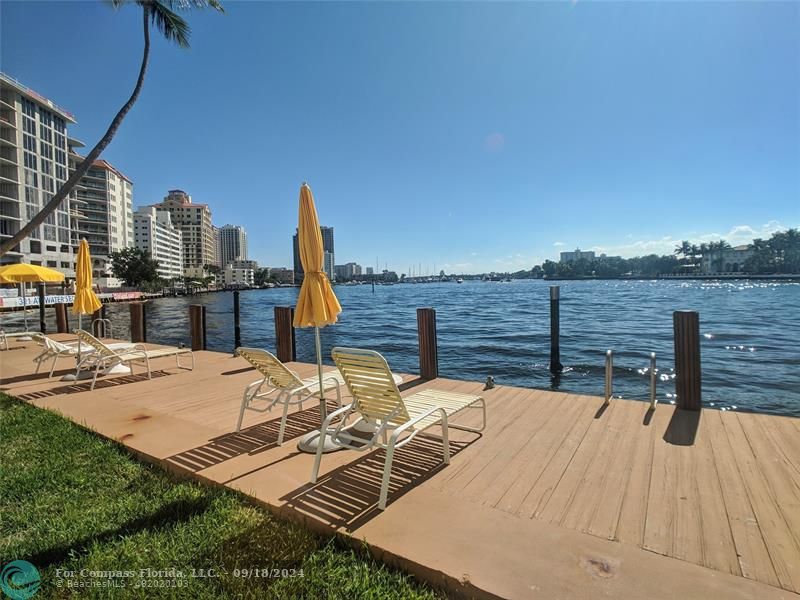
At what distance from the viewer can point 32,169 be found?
6638cm

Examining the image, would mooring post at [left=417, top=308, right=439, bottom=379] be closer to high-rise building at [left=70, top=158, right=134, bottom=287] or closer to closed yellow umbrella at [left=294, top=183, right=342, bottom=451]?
closed yellow umbrella at [left=294, top=183, right=342, bottom=451]

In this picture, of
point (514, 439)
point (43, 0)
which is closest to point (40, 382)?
point (514, 439)

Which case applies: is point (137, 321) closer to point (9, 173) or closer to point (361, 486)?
point (361, 486)

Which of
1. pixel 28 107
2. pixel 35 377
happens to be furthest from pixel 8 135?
pixel 35 377

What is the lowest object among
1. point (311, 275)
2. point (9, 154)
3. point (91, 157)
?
point (311, 275)

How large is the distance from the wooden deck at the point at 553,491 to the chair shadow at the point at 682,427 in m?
0.02

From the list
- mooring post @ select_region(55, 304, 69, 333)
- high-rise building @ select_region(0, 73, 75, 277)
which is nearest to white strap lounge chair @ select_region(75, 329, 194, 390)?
mooring post @ select_region(55, 304, 69, 333)

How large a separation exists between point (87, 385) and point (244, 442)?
4.81 m

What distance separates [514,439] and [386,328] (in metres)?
23.0

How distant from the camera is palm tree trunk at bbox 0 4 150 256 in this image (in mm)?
8289

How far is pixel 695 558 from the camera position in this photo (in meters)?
2.31

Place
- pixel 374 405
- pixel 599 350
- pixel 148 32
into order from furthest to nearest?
1. pixel 599 350
2. pixel 148 32
3. pixel 374 405

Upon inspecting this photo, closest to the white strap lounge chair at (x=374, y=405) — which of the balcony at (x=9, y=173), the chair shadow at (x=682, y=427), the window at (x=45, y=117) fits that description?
the chair shadow at (x=682, y=427)

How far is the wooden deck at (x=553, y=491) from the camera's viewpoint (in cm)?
219
